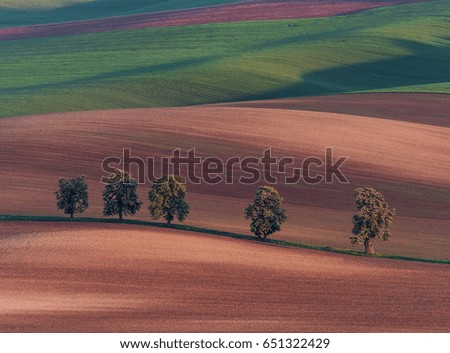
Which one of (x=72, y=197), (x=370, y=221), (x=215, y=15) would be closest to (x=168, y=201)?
(x=72, y=197)

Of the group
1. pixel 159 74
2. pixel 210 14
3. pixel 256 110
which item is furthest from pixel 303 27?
pixel 256 110

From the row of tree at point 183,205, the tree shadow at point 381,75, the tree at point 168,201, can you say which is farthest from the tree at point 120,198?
the tree shadow at point 381,75

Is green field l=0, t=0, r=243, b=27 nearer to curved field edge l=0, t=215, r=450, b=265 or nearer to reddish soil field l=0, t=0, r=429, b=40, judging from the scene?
reddish soil field l=0, t=0, r=429, b=40

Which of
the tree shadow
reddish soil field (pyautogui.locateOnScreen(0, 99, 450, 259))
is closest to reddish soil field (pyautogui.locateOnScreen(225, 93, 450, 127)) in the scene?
reddish soil field (pyautogui.locateOnScreen(0, 99, 450, 259))

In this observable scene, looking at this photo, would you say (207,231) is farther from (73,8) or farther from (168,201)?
(73,8)

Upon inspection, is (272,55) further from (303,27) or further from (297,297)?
(297,297)

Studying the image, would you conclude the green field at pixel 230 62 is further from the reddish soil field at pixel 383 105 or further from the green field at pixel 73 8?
the green field at pixel 73 8
